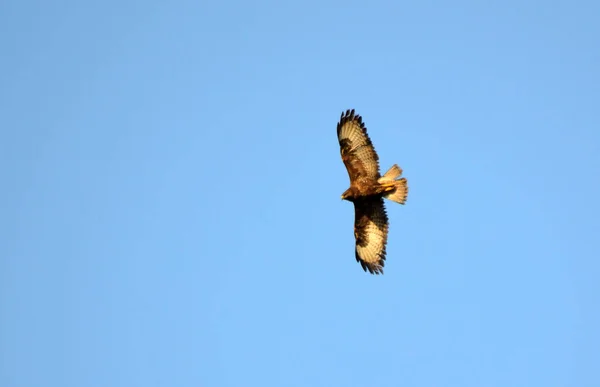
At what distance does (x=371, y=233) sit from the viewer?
2359 cm

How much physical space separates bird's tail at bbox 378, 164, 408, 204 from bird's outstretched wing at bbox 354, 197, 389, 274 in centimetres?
64

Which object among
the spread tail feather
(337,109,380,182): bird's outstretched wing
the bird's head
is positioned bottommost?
the bird's head

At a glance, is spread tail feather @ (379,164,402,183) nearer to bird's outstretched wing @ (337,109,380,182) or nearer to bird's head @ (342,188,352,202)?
bird's outstretched wing @ (337,109,380,182)

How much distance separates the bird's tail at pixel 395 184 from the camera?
22.5m

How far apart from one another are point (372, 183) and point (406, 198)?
933 mm

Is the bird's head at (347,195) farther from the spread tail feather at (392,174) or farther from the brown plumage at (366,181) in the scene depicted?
the spread tail feather at (392,174)

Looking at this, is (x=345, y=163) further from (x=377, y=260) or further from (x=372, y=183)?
(x=377, y=260)

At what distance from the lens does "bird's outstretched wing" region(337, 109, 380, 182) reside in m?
22.7

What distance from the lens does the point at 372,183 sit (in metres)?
22.7

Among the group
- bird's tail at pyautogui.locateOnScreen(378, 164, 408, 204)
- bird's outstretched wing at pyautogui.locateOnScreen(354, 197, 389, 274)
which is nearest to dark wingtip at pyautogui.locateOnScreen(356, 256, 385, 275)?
bird's outstretched wing at pyautogui.locateOnScreen(354, 197, 389, 274)

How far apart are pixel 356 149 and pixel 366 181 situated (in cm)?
85

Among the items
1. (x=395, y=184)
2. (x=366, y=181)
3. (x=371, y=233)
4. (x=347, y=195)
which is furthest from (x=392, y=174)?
(x=371, y=233)

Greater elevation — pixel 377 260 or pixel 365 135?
pixel 365 135

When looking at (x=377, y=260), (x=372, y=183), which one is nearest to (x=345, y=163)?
(x=372, y=183)
